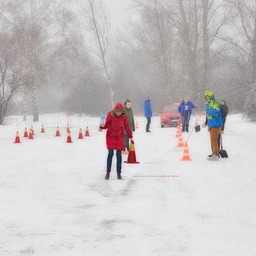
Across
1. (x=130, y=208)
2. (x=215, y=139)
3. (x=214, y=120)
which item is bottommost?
(x=130, y=208)

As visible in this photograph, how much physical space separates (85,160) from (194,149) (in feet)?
13.6

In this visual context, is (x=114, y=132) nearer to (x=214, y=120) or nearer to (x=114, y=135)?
(x=114, y=135)

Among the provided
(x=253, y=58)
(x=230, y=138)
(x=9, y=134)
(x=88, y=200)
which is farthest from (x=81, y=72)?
(x=88, y=200)

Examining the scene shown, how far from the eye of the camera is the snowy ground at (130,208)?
5074 millimetres

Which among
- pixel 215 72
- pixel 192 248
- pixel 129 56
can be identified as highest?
pixel 129 56

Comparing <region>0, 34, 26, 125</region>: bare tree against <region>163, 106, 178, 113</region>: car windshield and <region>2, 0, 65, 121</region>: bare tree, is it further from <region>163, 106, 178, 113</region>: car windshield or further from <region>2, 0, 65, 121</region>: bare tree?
<region>163, 106, 178, 113</region>: car windshield

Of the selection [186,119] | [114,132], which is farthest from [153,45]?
[114,132]

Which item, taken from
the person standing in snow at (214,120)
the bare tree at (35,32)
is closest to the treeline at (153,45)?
the bare tree at (35,32)

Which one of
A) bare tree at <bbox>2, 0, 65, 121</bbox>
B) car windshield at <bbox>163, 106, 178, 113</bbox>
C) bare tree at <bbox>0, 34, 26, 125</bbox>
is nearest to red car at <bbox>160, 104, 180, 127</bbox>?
car windshield at <bbox>163, 106, 178, 113</bbox>

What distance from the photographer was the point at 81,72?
59.9 metres

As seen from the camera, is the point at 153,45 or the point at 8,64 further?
the point at 153,45

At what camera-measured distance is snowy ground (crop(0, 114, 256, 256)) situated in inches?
200

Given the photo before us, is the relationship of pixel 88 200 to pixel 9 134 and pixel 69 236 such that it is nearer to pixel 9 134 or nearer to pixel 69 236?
pixel 69 236

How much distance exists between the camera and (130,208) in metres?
6.86
